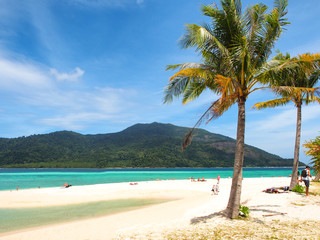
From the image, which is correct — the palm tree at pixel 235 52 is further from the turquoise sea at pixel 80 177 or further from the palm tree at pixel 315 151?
the turquoise sea at pixel 80 177

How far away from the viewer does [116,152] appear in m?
121

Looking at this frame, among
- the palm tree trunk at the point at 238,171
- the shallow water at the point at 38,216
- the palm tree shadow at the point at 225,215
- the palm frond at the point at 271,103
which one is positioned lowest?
the shallow water at the point at 38,216

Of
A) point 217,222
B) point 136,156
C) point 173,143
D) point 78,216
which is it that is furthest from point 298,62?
point 173,143

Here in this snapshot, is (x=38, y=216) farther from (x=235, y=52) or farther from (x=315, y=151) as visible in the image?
(x=315, y=151)

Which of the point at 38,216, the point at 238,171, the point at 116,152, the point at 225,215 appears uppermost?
the point at 116,152

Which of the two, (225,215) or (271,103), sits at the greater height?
(271,103)

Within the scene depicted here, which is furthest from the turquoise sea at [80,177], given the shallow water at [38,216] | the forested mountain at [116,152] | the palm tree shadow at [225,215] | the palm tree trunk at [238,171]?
the forested mountain at [116,152]

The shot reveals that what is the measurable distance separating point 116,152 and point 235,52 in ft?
388

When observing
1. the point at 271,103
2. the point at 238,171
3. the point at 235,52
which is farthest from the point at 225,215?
the point at 271,103

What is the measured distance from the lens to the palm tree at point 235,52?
24.6 ft

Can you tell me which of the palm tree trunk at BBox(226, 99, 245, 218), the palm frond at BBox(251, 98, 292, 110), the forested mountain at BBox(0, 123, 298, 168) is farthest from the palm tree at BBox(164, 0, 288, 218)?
the forested mountain at BBox(0, 123, 298, 168)

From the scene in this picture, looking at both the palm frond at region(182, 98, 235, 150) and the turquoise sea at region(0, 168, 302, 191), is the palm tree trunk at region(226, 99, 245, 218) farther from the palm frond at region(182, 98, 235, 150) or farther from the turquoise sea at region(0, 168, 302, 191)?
the turquoise sea at region(0, 168, 302, 191)

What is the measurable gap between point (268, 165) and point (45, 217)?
138 m

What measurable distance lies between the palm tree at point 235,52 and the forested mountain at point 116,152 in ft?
324
